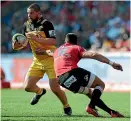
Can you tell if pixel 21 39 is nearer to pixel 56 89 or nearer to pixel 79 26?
pixel 56 89

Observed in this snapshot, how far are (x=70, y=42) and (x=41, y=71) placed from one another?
961 millimetres

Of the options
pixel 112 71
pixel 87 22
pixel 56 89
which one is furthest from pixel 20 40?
pixel 87 22

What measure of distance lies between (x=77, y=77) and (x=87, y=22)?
15.4 meters

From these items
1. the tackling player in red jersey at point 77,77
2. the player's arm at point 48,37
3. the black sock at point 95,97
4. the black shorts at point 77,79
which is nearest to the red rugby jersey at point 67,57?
the tackling player in red jersey at point 77,77

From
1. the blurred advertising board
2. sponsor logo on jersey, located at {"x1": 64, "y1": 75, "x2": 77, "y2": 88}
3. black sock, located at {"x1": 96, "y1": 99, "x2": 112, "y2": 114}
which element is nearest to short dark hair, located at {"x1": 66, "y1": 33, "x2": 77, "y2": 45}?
sponsor logo on jersey, located at {"x1": 64, "y1": 75, "x2": 77, "y2": 88}

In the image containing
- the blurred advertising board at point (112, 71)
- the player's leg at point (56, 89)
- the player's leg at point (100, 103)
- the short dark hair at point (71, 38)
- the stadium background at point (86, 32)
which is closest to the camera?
the player's leg at point (100, 103)

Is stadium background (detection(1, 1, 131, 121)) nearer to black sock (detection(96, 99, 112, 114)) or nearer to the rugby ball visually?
the rugby ball

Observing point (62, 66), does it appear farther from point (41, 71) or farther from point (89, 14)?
point (89, 14)

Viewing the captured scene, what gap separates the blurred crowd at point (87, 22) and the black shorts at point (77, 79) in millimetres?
13328

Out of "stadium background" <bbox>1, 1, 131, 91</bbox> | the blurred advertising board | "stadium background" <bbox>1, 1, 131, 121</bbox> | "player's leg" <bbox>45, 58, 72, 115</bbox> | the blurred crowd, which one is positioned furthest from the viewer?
the blurred crowd

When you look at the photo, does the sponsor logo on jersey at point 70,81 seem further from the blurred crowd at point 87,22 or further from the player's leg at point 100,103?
the blurred crowd at point 87,22

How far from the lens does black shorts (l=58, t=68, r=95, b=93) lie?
32.6 feet

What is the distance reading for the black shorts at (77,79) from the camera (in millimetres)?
9938

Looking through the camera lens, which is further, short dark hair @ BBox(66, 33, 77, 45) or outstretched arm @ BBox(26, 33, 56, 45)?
short dark hair @ BBox(66, 33, 77, 45)
